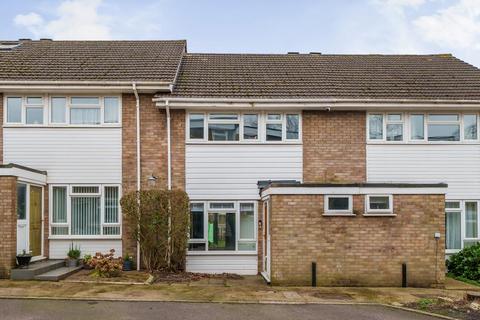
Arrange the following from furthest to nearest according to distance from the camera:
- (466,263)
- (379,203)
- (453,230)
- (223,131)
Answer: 1. (453,230)
2. (223,131)
3. (466,263)
4. (379,203)

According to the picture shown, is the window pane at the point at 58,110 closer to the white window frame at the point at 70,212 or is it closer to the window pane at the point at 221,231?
the white window frame at the point at 70,212

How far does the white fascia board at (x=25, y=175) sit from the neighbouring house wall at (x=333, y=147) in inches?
273

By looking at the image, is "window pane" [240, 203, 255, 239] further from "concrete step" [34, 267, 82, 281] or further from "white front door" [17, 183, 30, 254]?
"white front door" [17, 183, 30, 254]

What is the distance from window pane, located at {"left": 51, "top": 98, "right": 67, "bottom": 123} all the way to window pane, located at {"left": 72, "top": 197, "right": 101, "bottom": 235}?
2.16 metres

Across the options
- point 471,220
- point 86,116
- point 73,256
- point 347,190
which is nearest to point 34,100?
point 86,116

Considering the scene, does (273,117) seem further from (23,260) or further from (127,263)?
(23,260)

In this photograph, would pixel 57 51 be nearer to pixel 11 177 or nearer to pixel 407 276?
pixel 11 177

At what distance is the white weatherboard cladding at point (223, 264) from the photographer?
1474 cm

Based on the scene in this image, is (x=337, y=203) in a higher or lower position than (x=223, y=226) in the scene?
higher

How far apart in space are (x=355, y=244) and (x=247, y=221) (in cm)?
351

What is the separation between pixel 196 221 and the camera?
14914 millimetres

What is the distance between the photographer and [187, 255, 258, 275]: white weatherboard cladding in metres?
14.7

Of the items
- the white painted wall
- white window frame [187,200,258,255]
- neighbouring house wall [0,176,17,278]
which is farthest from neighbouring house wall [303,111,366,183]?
neighbouring house wall [0,176,17,278]

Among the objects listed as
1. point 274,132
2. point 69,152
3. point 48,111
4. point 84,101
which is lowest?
point 69,152
